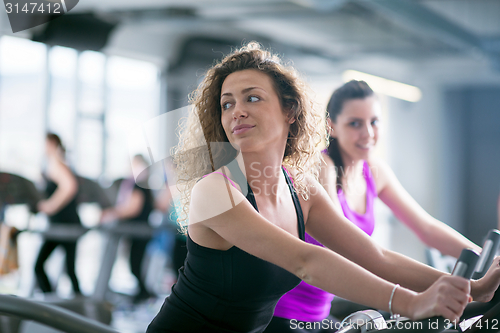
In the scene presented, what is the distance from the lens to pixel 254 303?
1.17 m

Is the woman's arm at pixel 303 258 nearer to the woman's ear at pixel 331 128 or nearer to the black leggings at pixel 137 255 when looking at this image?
the woman's ear at pixel 331 128

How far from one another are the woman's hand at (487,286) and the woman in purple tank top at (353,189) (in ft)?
1.44

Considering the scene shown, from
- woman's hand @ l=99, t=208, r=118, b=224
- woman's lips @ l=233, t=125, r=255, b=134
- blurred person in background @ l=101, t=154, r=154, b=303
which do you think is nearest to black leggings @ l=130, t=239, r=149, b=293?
blurred person in background @ l=101, t=154, r=154, b=303

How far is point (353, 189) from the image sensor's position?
162cm

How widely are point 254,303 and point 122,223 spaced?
3903mm

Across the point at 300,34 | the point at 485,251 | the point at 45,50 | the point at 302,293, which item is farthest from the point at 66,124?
the point at 485,251

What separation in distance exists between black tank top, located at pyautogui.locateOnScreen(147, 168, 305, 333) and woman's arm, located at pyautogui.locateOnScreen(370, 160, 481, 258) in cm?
66

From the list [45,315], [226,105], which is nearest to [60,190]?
[45,315]

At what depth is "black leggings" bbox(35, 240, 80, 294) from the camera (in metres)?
4.73

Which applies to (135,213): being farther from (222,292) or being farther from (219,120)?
(222,292)

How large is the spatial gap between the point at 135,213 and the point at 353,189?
12.3ft

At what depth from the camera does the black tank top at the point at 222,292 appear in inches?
43.3

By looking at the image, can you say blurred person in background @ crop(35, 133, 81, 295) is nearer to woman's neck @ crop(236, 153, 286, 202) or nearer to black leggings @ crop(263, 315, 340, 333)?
black leggings @ crop(263, 315, 340, 333)

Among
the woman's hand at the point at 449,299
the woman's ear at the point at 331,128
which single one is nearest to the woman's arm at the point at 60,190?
the woman's ear at the point at 331,128
